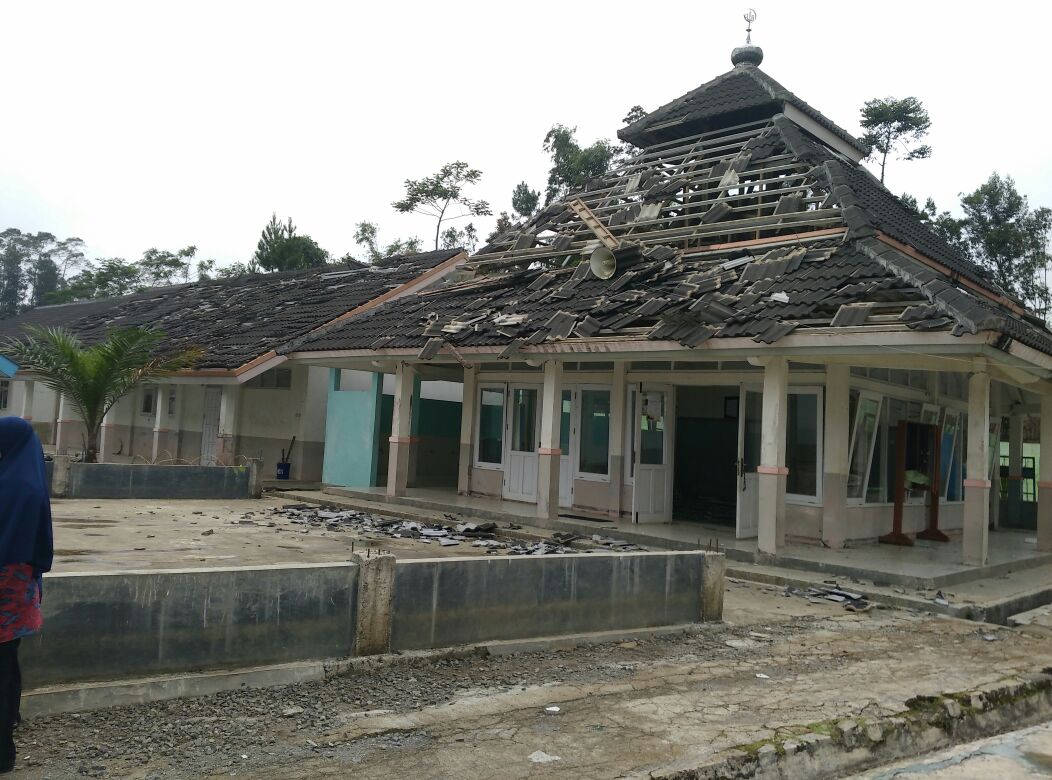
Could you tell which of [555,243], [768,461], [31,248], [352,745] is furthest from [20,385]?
[31,248]

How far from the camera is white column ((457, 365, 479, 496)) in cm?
1570

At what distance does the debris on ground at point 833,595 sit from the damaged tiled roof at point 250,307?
12.9 meters

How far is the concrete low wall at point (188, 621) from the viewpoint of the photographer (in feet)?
14.9

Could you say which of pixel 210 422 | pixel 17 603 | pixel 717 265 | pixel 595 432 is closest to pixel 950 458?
pixel 717 265

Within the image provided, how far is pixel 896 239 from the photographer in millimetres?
12031

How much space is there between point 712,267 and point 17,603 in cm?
1063

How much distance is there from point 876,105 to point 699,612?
3235 centimetres

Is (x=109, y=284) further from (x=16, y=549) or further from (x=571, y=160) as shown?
(x=16, y=549)

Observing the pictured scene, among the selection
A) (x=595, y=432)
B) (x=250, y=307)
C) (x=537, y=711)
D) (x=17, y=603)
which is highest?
(x=250, y=307)

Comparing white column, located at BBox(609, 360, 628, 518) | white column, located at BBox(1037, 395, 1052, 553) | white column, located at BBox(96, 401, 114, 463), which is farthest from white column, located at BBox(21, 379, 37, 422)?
white column, located at BBox(1037, 395, 1052, 553)

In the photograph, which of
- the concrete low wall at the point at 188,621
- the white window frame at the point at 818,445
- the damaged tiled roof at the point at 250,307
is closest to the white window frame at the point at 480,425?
the damaged tiled roof at the point at 250,307

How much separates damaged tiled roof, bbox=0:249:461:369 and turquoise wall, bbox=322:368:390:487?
2.15 meters

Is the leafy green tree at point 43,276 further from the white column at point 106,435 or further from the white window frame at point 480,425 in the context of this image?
the white window frame at point 480,425

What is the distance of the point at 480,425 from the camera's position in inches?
626
